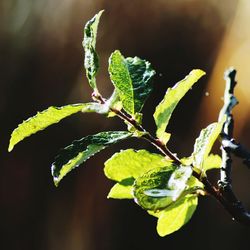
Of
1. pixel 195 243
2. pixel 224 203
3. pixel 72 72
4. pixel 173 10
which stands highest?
pixel 173 10

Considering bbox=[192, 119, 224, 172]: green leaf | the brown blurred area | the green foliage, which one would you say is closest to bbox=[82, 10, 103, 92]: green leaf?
the green foliage

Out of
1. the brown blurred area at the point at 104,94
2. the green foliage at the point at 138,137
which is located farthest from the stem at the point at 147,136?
the brown blurred area at the point at 104,94

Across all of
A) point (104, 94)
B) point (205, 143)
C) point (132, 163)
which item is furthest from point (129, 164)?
point (104, 94)

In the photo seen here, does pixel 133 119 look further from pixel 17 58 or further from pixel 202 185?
pixel 17 58

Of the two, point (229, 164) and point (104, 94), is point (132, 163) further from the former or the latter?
point (104, 94)

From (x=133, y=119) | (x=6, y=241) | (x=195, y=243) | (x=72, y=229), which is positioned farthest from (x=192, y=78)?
(x=6, y=241)

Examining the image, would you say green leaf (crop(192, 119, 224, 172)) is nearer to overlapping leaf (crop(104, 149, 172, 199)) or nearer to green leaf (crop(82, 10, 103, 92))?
overlapping leaf (crop(104, 149, 172, 199))

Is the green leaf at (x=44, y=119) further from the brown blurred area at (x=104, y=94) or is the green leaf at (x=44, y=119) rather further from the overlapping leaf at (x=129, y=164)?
the brown blurred area at (x=104, y=94)
